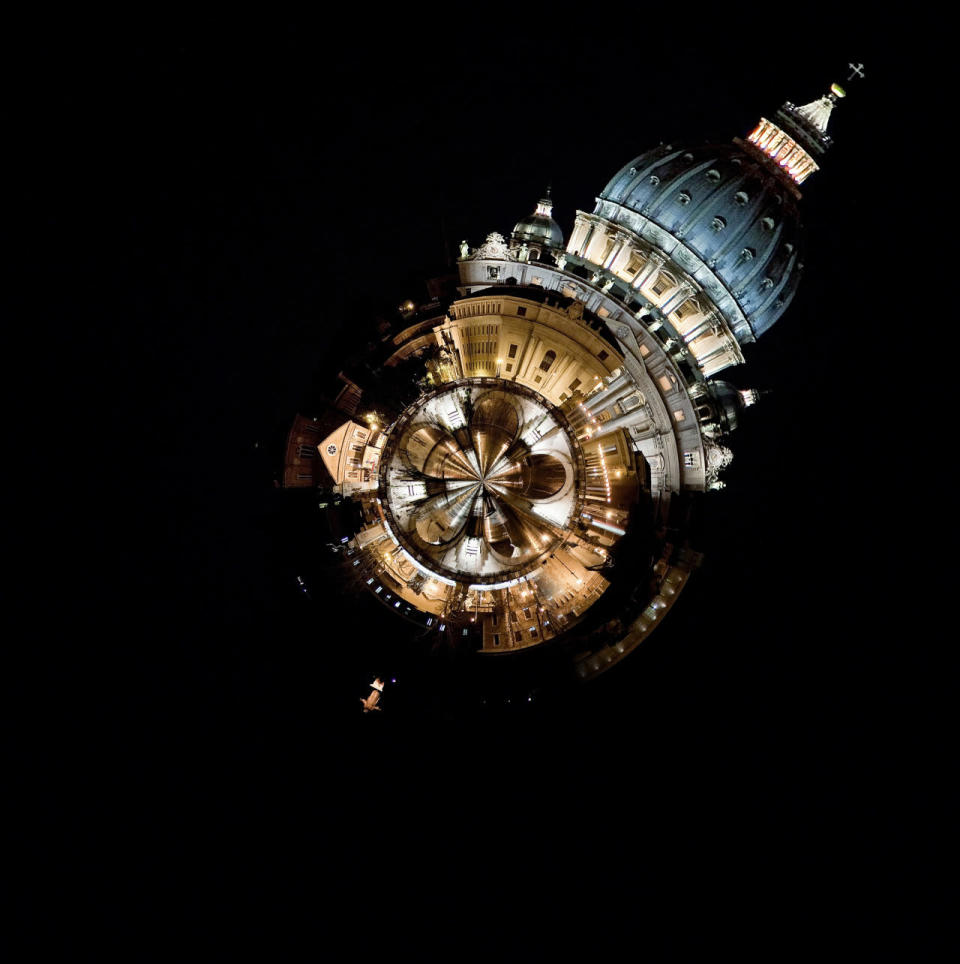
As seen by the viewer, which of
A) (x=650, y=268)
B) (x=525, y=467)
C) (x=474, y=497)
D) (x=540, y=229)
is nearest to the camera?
(x=474, y=497)

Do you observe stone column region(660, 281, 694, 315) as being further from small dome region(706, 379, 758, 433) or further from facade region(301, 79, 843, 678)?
facade region(301, 79, 843, 678)

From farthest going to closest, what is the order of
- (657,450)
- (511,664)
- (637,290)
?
1. (637,290)
2. (657,450)
3. (511,664)

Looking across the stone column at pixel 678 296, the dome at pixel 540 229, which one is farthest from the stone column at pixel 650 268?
the dome at pixel 540 229

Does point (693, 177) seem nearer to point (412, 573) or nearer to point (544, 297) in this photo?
point (544, 297)

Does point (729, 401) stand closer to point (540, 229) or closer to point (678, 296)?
point (678, 296)

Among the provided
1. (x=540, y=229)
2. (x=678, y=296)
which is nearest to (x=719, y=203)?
(x=678, y=296)

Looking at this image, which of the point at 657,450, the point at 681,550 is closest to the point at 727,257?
the point at 657,450

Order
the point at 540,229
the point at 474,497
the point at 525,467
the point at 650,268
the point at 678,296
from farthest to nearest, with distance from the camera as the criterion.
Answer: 1. the point at 678,296
2. the point at 650,268
3. the point at 540,229
4. the point at 525,467
5. the point at 474,497
